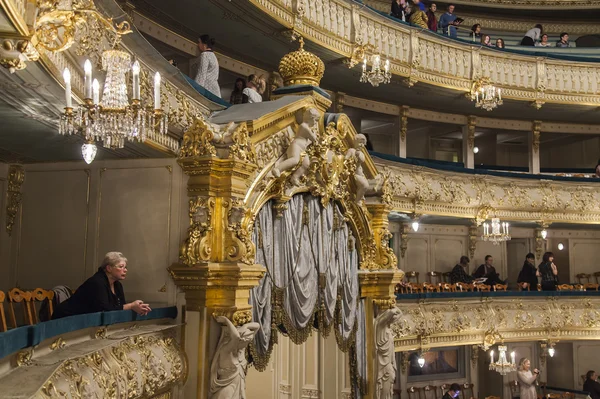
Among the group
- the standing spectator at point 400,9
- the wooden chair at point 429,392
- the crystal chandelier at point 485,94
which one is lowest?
the wooden chair at point 429,392

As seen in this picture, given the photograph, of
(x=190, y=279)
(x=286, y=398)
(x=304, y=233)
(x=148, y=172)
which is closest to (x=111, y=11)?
(x=148, y=172)

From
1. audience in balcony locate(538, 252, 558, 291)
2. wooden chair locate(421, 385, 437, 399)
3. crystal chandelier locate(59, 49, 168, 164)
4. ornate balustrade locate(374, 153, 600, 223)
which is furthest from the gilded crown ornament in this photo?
wooden chair locate(421, 385, 437, 399)

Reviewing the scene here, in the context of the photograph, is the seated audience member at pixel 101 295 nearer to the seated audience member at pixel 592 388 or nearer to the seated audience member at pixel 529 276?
the seated audience member at pixel 592 388

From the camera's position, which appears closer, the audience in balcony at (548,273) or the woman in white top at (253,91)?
the woman in white top at (253,91)

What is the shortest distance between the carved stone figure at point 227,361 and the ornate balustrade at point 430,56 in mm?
6908

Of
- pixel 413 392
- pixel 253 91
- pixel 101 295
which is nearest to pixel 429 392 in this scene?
pixel 413 392

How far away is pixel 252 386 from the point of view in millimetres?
14516

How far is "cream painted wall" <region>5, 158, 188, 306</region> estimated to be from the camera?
7.75m

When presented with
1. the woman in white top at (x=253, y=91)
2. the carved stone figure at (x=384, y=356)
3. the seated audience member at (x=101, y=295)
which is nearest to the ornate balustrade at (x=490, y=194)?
the carved stone figure at (x=384, y=356)

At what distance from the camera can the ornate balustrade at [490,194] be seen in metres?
16.8

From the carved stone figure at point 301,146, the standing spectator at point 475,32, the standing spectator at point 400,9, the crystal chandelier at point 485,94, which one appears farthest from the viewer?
the standing spectator at point 475,32

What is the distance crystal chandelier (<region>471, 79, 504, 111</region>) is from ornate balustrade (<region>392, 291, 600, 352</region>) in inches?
191

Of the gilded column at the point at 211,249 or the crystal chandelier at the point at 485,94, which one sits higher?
the crystal chandelier at the point at 485,94

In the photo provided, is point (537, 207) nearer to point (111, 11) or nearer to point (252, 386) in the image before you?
point (252, 386)
